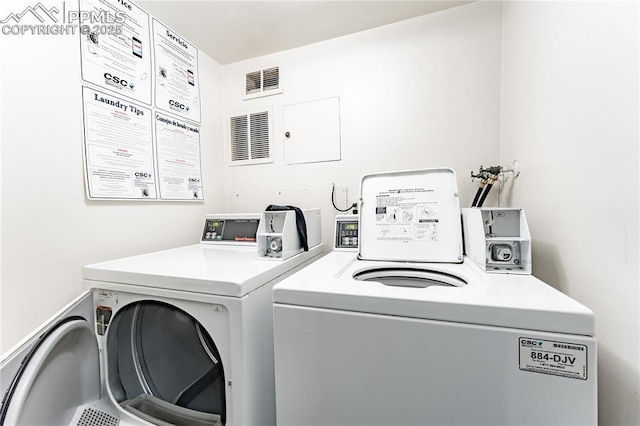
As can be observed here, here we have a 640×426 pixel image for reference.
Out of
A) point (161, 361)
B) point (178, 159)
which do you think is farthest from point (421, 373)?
point (178, 159)

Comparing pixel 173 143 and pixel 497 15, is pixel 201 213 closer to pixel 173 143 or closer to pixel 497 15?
pixel 173 143

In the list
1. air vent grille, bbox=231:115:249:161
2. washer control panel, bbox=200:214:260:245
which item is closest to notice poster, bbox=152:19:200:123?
air vent grille, bbox=231:115:249:161

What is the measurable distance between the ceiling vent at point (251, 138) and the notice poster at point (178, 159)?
1.03 feet

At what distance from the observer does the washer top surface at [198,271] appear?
88cm

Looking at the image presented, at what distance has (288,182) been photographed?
6.31 feet

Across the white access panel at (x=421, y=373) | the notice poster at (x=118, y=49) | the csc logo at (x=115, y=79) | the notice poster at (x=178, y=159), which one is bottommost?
the white access panel at (x=421, y=373)

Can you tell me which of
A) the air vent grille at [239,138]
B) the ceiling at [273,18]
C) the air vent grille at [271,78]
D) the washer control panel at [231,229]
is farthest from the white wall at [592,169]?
the air vent grille at [239,138]

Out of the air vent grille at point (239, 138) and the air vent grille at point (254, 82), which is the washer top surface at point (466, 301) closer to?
the air vent grille at point (239, 138)

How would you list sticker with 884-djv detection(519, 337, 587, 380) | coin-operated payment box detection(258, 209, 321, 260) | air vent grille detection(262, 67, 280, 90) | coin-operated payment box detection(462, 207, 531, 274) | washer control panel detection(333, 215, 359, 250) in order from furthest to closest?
1. air vent grille detection(262, 67, 280, 90)
2. washer control panel detection(333, 215, 359, 250)
3. coin-operated payment box detection(258, 209, 321, 260)
4. coin-operated payment box detection(462, 207, 531, 274)
5. sticker with 884-djv detection(519, 337, 587, 380)

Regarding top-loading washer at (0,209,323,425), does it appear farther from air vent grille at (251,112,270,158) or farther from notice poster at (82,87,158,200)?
air vent grille at (251,112,270,158)

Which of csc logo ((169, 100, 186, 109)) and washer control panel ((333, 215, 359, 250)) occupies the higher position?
csc logo ((169, 100, 186, 109))

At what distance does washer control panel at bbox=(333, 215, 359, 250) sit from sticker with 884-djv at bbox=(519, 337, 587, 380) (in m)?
0.89

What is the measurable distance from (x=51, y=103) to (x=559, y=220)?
6.95 feet

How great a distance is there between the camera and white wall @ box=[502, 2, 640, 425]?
0.64 m
